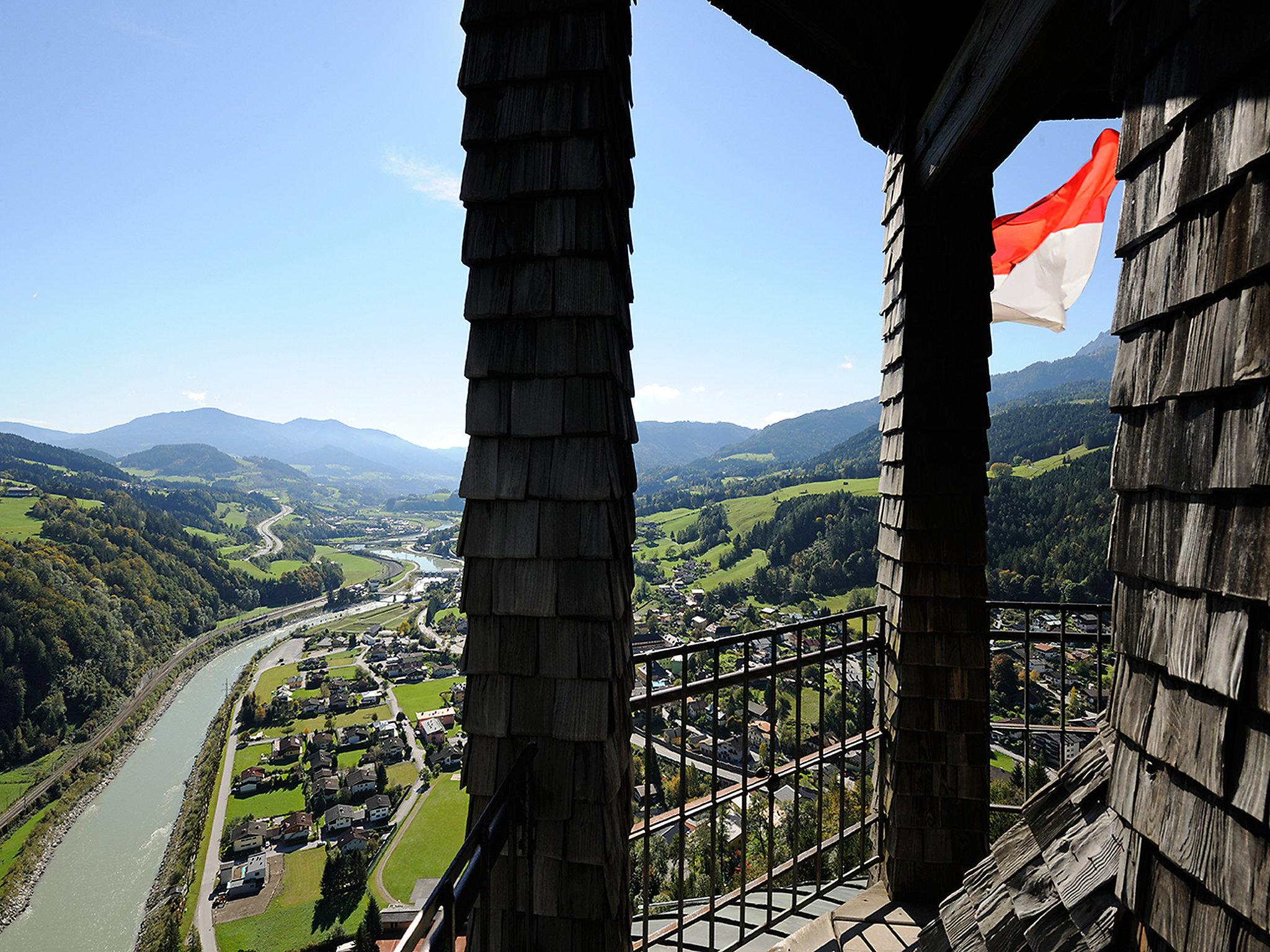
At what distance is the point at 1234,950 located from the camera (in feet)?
2.50

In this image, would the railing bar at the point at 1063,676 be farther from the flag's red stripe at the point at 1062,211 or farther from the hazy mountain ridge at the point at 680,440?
the hazy mountain ridge at the point at 680,440

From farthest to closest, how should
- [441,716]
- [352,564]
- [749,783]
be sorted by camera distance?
[352,564]
[441,716]
[749,783]

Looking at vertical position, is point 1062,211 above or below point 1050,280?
above

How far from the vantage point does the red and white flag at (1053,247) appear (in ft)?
9.59

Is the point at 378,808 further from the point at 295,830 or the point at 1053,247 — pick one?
the point at 1053,247

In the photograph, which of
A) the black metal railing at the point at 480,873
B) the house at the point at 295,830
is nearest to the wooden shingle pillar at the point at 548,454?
the black metal railing at the point at 480,873

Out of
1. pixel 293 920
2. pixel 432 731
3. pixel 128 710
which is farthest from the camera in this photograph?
pixel 128 710

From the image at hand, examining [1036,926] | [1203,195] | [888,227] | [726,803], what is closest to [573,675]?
[1036,926]

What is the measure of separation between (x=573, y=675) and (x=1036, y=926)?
1108mm

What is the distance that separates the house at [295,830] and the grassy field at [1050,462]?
35398 millimetres

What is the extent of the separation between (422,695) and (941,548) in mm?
32396

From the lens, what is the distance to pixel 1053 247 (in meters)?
3.07

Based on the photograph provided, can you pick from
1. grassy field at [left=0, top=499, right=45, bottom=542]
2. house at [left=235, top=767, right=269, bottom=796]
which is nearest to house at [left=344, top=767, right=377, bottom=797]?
house at [left=235, top=767, right=269, bottom=796]

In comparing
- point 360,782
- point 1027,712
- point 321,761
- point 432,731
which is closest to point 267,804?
point 321,761
